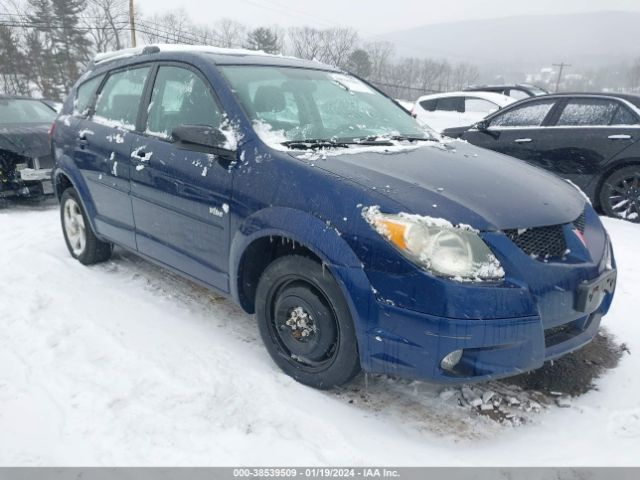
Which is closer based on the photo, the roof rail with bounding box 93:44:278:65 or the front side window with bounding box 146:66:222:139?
the front side window with bounding box 146:66:222:139

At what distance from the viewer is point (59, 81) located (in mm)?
43344

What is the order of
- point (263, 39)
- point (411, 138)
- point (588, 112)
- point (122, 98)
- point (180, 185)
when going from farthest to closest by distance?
point (263, 39)
point (588, 112)
point (122, 98)
point (411, 138)
point (180, 185)

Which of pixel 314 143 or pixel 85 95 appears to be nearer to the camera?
pixel 314 143

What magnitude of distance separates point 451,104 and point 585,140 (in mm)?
6934

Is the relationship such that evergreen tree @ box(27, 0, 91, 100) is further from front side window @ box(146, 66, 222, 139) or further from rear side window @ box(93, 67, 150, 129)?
front side window @ box(146, 66, 222, 139)

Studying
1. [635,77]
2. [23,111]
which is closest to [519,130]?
[23,111]

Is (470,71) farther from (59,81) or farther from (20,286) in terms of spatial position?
(20,286)

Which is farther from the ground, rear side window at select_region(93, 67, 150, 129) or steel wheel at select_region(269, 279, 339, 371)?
rear side window at select_region(93, 67, 150, 129)

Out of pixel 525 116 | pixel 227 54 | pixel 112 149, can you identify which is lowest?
pixel 525 116

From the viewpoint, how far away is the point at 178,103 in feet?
11.1

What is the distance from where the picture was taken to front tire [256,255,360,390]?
7.99 feet
